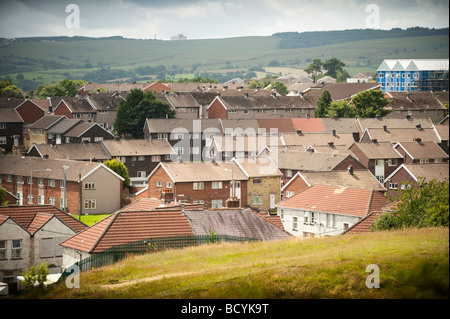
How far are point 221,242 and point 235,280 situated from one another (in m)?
10.9

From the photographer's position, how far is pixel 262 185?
59406mm

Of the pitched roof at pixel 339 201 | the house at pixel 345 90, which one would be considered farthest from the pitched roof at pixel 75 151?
the house at pixel 345 90

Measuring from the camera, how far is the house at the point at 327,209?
40.7m

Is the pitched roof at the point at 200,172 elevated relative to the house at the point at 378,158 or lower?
lower

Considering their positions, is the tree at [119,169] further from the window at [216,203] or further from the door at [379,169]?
the door at [379,169]

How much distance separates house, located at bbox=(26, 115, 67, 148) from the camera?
91188mm

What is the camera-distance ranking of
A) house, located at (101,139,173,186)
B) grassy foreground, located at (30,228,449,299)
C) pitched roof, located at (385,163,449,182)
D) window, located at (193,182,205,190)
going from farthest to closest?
house, located at (101,139,173,186)
window, located at (193,182,205,190)
pitched roof, located at (385,163,449,182)
grassy foreground, located at (30,228,449,299)

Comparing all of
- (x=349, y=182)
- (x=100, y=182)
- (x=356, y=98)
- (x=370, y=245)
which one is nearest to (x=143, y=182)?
(x=100, y=182)

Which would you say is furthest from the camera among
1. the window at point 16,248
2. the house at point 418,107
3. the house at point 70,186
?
the house at point 418,107

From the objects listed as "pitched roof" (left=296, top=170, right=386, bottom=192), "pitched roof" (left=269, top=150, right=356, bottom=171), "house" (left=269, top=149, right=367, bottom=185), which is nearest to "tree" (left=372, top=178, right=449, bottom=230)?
"pitched roof" (left=296, top=170, right=386, bottom=192)

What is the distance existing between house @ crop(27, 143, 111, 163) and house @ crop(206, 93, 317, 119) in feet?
105

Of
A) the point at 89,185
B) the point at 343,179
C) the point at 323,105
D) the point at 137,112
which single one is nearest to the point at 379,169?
the point at 343,179

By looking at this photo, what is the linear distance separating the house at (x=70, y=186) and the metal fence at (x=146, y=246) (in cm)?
2670

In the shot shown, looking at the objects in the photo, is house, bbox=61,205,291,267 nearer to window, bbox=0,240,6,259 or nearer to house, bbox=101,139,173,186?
window, bbox=0,240,6,259
